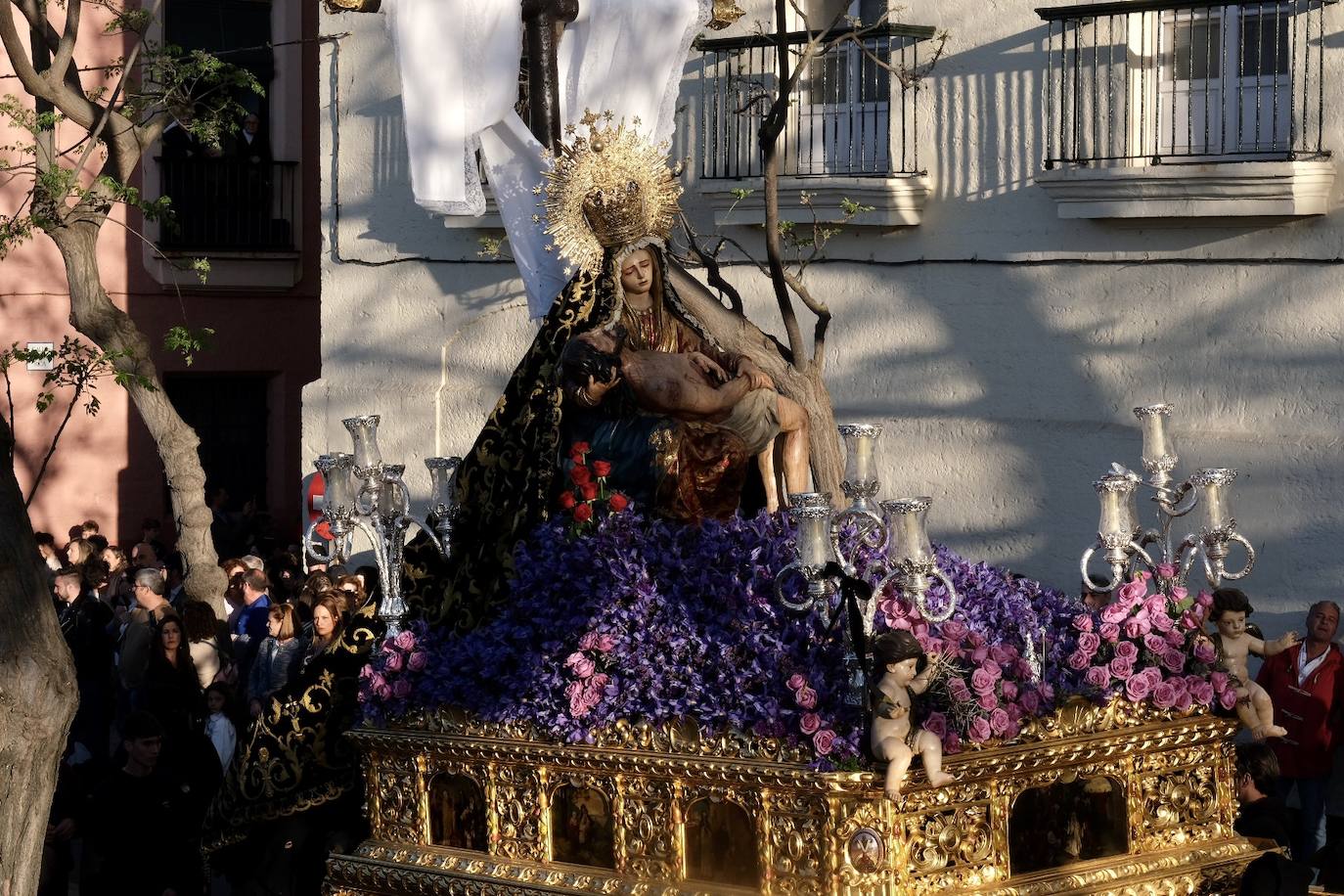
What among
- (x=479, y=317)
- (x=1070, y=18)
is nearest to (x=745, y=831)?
(x=1070, y=18)

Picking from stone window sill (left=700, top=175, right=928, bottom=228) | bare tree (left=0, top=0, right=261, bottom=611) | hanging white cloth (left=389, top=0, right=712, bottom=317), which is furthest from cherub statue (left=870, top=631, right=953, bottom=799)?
bare tree (left=0, top=0, right=261, bottom=611)

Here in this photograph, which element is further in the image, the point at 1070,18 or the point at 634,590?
the point at 1070,18

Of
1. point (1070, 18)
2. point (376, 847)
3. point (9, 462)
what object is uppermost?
point (1070, 18)

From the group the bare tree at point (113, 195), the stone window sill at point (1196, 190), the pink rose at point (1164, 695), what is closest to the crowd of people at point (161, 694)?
the bare tree at point (113, 195)

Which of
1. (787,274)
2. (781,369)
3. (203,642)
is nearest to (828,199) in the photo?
(787,274)

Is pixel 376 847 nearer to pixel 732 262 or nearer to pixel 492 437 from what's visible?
pixel 492 437

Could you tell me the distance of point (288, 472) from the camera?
688 inches

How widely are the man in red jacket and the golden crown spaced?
3.26m

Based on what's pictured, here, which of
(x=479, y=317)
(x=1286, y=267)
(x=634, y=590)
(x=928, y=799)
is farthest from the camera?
(x=479, y=317)

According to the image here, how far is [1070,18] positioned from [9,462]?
21.4 feet

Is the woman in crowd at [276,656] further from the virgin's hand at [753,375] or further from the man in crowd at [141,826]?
the virgin's hand at [753,375]

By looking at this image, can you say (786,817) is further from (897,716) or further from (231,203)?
(231,203)

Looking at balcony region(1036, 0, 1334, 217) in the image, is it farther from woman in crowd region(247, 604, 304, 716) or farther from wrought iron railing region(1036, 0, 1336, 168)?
woman in crowd region(247, 604, 304, 716)

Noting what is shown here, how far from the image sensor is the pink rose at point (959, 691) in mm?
6043
